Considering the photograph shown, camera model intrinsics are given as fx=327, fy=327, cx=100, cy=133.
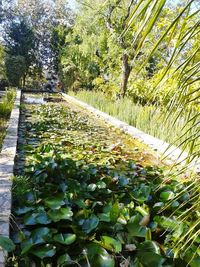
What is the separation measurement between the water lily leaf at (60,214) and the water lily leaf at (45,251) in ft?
0.79

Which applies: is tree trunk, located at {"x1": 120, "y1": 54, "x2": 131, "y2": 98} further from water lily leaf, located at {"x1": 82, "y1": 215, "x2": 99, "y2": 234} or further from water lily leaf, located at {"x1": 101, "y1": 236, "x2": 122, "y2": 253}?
water lily leaf, located at {"x1": 101, "y1": 236, "x2": 122, "y2": 253}

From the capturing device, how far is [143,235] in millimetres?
1652

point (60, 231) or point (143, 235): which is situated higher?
point (143, 235)

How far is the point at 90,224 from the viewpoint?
1741 millimetres

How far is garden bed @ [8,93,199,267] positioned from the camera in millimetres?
1478

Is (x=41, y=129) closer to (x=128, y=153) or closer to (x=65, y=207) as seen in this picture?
(x=128, y=153)

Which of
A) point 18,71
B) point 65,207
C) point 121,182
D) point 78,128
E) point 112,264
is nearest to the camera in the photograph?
point 112,264

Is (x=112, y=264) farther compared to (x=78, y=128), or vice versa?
(x=78, y=128)

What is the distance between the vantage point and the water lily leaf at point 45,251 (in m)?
1.49

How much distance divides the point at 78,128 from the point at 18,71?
13.2m

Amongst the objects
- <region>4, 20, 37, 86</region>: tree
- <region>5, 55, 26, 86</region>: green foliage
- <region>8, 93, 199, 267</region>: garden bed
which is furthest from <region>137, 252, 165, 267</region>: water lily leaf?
<region>4, 20, 37, 86</region>: tree

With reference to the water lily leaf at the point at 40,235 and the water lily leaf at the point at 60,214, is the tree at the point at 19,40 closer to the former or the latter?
the water lily leaf at the point at 60,214

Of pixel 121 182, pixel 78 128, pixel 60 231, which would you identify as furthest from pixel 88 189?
pixel 78 128

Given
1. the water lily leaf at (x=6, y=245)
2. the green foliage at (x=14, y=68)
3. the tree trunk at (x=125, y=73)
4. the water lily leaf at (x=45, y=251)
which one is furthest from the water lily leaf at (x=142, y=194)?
the green foliage at (x=14, y=68)
